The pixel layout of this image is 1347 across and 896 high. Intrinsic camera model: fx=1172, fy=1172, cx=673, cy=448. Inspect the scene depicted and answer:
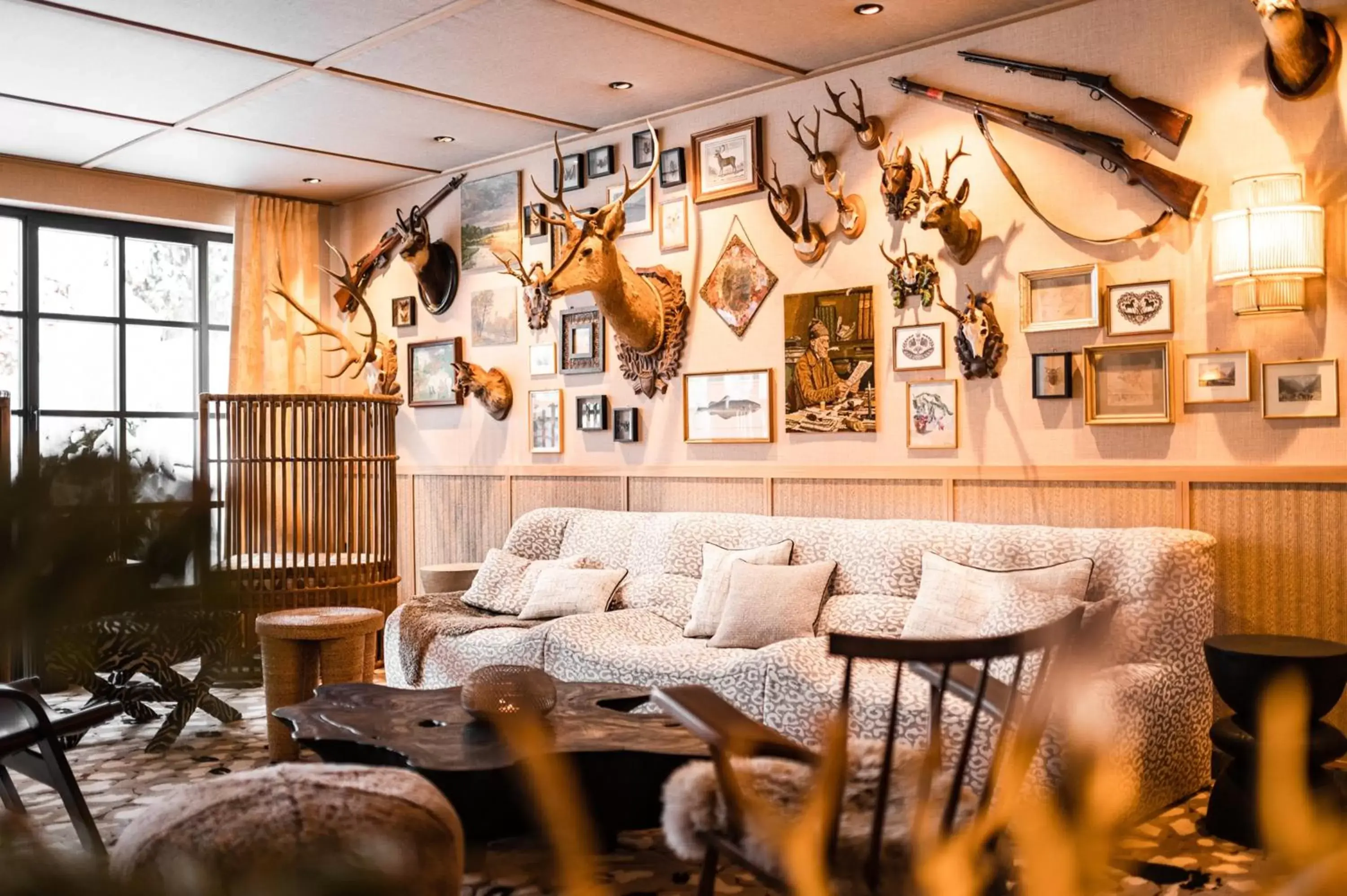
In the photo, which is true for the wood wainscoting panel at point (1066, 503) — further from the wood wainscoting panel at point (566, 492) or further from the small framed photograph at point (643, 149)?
the small framed photograph at point (643, 149)

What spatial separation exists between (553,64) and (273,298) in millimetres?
2881

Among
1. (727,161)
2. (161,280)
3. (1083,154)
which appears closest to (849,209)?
(727,161)

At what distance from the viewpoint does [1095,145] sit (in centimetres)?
401

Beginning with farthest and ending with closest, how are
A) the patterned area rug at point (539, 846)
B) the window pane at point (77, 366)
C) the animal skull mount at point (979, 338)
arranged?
the window pane at point (77, 366) < the animal skull mount at point (979, 338) < the patterned area rug at point (539, 846)

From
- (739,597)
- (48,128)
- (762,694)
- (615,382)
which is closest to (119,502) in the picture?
(762,694)

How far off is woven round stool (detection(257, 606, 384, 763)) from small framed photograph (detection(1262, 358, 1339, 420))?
3.37 metres

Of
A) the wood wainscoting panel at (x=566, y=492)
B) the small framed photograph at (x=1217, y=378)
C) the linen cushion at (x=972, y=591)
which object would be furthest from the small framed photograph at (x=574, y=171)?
the small framed photograph at (x=1217, y=378)

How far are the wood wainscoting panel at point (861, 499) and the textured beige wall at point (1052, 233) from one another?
0.10 m

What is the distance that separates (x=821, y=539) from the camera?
4.48 meters

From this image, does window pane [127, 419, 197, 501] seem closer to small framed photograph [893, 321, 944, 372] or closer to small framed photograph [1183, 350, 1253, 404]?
small framed photograph [1183, 350, 1253, 404]

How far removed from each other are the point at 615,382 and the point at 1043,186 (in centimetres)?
226

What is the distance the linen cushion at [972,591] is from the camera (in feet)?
12.0

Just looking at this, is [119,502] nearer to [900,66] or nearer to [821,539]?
[821,539]

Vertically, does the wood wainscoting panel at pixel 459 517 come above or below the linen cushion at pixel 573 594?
above
